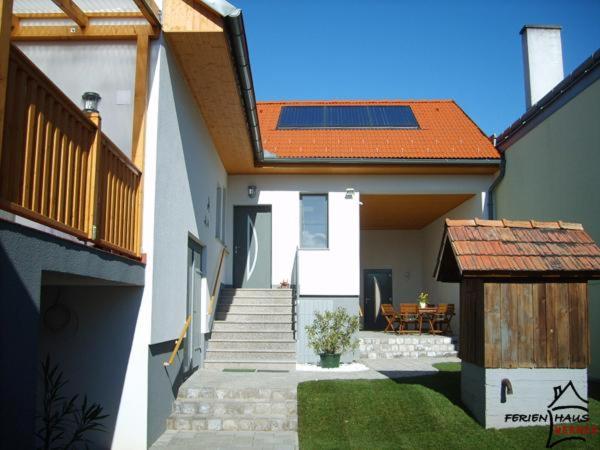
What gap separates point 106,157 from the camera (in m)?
5.71

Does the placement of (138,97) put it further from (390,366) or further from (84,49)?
(390,366)

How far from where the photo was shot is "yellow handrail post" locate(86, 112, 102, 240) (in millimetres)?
5203

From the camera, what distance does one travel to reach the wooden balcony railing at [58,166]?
384 cm

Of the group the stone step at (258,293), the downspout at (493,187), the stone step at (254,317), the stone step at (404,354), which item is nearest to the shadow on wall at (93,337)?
the stone step at (254,317)

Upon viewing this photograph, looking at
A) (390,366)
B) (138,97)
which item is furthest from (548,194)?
(138,97)

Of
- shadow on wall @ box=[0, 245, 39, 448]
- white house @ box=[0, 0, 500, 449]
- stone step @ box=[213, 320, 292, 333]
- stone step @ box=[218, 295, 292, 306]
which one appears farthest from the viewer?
stone step @ box=[218, 295, 292, 306]

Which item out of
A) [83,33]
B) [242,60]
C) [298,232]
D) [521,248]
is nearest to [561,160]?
[521,248]

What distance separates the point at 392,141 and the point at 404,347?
5.18 m

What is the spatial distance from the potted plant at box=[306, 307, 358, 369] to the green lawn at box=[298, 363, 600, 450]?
236 cm

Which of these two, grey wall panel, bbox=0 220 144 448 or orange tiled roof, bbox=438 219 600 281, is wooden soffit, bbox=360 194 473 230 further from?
grey wall panel, bbox=0 220 144 448

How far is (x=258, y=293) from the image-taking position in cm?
1297

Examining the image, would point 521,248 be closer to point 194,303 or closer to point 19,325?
point 194,303

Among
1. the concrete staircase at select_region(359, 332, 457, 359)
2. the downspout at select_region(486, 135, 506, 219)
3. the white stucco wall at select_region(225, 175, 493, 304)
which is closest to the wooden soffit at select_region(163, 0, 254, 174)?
the white stucco wall at select_region(225, 175, 493, 304)

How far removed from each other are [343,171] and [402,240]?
707cm
